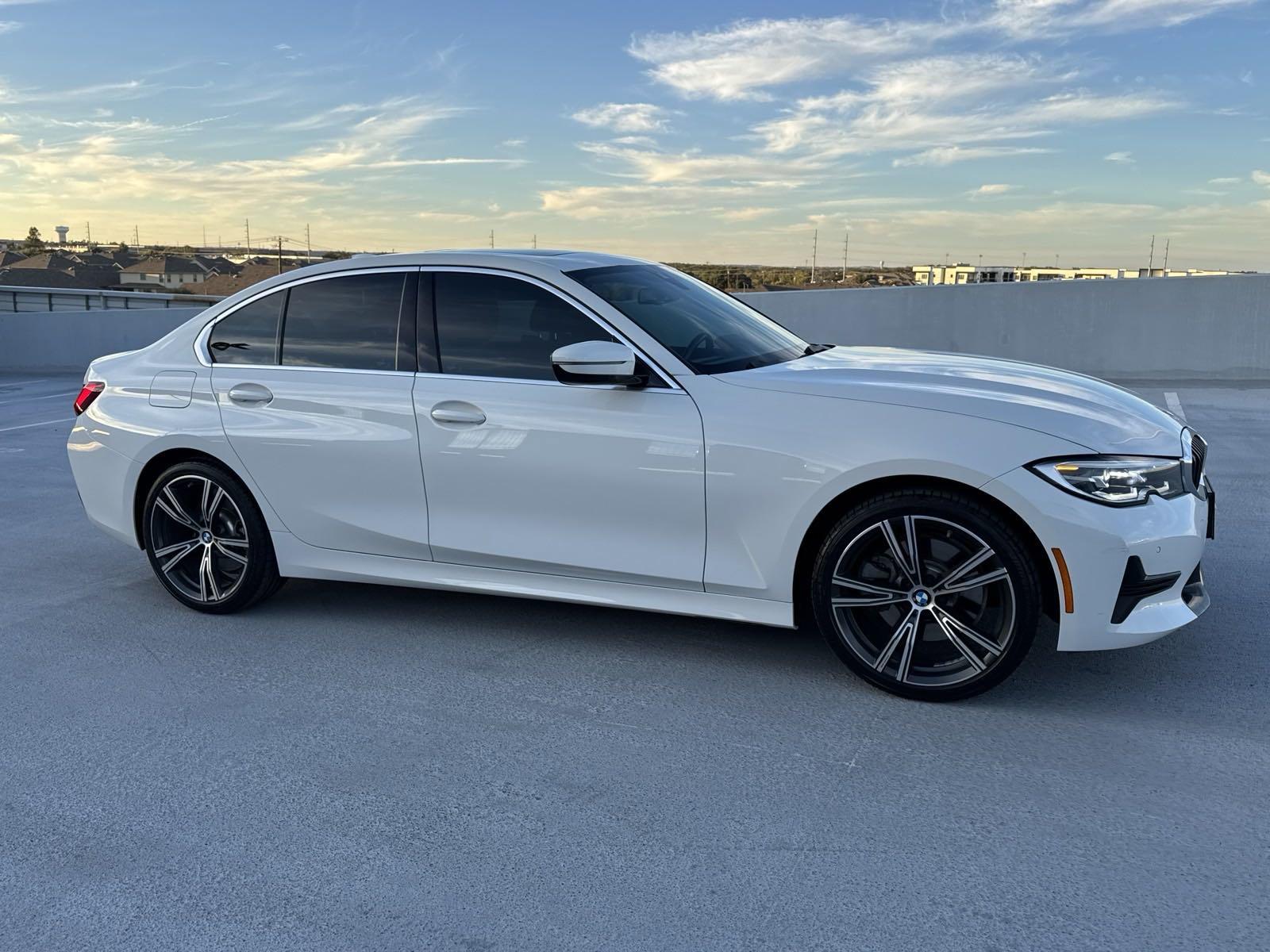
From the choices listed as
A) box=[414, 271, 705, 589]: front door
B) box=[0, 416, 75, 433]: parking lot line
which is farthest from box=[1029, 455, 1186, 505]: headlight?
box=[0, 416, 75, 433]: parking lot line

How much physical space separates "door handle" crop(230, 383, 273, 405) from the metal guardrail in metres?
19.0

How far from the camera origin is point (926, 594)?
4012mm

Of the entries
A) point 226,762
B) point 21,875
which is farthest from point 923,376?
point 21,875

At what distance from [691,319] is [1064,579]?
73.3 inches

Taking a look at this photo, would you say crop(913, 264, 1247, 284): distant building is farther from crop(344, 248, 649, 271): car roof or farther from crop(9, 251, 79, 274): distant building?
crop(9, 251, 79, 274): distant building

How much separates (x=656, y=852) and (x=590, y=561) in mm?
1543

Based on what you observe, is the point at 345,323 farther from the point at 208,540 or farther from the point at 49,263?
the point at 49,263

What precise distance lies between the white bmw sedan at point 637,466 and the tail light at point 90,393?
2 cm

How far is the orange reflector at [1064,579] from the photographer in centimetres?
380

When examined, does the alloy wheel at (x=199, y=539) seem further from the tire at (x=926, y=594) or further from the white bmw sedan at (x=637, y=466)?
the tire at (x=926, y=594)

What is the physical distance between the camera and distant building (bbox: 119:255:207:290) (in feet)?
176

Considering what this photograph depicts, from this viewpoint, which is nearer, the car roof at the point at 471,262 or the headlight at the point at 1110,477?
the headlight at the point at 1110,477

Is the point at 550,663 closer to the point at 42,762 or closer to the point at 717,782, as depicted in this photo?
the point at 717,782

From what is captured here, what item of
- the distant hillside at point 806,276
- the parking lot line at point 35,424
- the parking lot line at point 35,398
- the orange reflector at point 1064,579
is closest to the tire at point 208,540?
the orange reflector at point 1064,579
